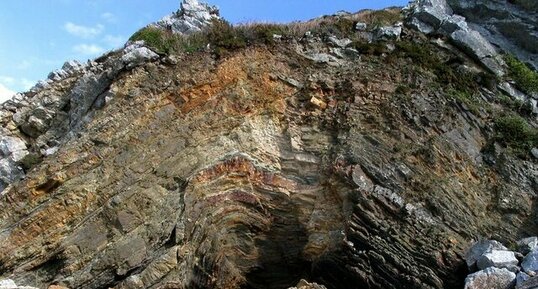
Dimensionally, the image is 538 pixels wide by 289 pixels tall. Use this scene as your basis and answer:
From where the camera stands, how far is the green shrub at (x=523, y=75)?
15515 mm

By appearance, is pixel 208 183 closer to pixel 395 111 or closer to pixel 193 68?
pixel 193 68

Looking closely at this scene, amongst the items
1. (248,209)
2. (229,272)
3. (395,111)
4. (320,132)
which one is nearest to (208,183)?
(248,209)

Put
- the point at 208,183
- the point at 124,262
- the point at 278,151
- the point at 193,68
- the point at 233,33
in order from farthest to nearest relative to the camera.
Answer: the point at 233,33, the point at 193,68, the point at 278,151, the point at 208,183, the point at 124,262

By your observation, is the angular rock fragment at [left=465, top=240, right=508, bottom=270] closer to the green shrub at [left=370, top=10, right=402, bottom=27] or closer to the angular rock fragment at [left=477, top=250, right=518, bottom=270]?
the angular rock fragment at [left=477, top=250, right=518, bottom=270]

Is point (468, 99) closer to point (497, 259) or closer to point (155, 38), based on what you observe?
point (497, 259)

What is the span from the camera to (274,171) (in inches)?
512

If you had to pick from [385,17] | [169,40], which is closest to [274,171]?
[169,40]

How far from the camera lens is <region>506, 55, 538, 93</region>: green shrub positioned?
15515 millimetres

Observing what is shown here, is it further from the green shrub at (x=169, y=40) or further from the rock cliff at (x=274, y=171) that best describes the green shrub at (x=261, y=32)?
the green shrub at (x=169, y=40)

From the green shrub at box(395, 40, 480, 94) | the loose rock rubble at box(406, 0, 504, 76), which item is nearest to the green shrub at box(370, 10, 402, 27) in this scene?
the loose rock rubble at box(406, 0, 504, 76)

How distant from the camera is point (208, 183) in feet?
41.1

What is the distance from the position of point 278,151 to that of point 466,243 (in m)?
4.51

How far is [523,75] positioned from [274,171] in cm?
773

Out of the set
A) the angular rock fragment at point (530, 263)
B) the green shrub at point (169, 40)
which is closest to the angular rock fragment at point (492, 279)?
the angular rock fragment at point (530, 263)
